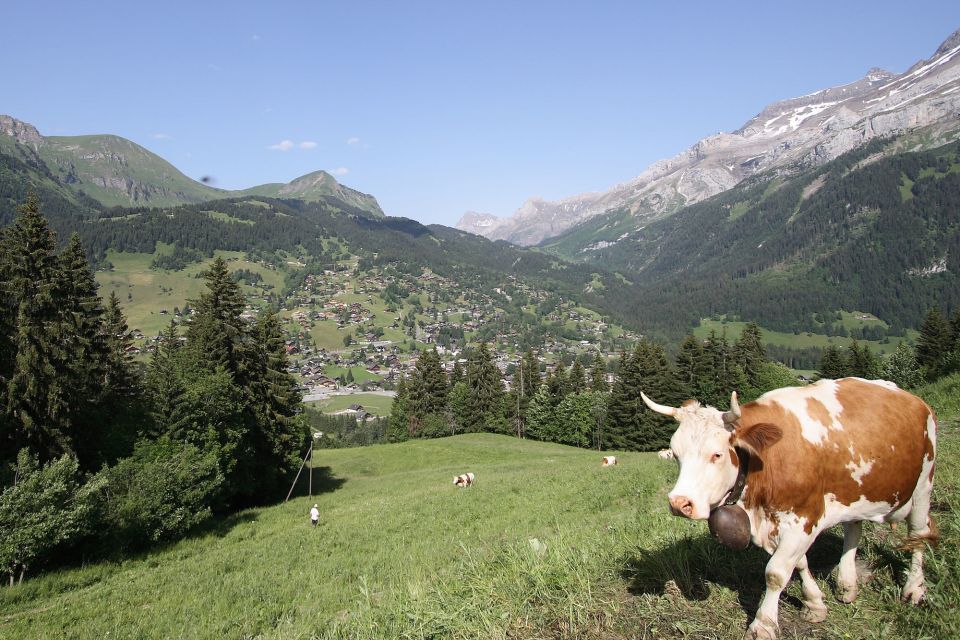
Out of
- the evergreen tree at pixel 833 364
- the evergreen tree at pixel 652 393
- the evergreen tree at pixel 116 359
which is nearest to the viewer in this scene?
the evergreen tree at pixel 116 359

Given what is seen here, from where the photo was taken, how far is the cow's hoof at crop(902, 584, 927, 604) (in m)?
4.36

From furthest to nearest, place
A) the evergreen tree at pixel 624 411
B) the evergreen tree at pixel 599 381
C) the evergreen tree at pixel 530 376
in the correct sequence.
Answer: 1. the evergreen tree at pixel 530 376
2. the evergreen tree at pixel 599 381
3. the evergreen tree at pixel 624 411

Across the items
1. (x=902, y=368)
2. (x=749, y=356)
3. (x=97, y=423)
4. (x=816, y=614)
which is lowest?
(x=902, y=368)

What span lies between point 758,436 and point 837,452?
865 mm

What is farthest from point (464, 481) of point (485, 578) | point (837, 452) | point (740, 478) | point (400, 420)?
point (400, 420)

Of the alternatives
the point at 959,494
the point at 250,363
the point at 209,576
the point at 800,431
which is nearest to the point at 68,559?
the point at 209,576

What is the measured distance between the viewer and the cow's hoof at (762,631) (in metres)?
4.07

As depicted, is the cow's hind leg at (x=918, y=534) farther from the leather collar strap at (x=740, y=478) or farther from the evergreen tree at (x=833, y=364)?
the evergreen tree at (x=833, y=364)

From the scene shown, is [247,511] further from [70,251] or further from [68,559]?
[70,251]

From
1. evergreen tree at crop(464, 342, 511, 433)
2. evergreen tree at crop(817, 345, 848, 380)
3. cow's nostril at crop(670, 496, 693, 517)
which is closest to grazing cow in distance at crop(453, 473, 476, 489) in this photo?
cow's nostril at crop(670, 496, 693, 517)

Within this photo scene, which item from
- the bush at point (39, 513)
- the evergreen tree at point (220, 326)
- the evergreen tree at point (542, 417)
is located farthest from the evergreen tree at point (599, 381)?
the bush at point (39, 513)

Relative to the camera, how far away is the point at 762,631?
408cm

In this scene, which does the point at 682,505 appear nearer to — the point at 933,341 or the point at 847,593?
the point at 847,593

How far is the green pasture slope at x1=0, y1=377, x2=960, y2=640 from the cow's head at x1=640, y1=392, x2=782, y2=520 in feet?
4.22
